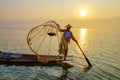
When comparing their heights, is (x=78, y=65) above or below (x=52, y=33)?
below

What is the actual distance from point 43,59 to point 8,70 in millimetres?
4175

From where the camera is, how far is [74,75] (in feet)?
71.6

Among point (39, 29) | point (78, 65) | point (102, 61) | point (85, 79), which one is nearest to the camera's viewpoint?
point (85, 79)

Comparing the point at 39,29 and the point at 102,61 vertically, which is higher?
the point at 39,29

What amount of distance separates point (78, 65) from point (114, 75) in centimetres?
549

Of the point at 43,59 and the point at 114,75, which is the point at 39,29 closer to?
the point at 43,59

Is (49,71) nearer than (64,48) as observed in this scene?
Yes

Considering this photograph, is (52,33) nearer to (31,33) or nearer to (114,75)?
(31,33)

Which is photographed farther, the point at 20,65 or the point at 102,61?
the point at 102,61

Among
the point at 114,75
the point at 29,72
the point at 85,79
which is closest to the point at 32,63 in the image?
the point at 29,72

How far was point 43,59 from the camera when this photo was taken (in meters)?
25.2

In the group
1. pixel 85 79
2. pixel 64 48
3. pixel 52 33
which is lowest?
pixel 85 79

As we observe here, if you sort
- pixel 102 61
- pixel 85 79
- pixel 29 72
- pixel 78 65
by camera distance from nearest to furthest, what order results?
pixel 85 79 → pixel 29 72 → pixel 78 65 → pixel 102 61

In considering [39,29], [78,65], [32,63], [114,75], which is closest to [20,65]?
[32,63]
